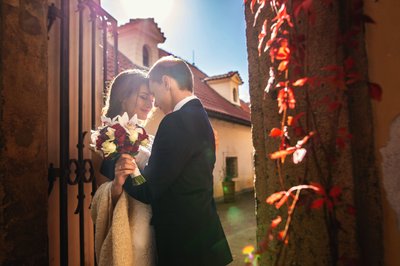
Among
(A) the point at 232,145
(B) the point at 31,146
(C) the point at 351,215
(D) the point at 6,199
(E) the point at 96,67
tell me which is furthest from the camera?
(A) the point at 232,145

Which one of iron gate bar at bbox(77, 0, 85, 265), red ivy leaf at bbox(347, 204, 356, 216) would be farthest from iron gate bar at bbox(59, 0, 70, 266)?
red ivy leaf at bbox(347, 204, 356, 216)

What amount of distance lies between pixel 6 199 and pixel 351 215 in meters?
1.87

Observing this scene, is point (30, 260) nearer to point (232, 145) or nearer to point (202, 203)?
point (202, 203)

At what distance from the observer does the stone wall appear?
1.70m

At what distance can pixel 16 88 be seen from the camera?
1.76m

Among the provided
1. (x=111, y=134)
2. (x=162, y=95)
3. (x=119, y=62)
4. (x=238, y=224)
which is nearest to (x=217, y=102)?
(x=119, y=62)

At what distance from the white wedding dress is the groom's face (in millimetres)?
677

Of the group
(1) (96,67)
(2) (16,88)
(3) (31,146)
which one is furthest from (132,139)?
(1) (96,67)

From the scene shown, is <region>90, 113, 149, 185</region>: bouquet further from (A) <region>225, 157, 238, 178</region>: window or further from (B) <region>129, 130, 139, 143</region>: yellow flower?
(A) <region>225, 157, 238, 178</region>: window

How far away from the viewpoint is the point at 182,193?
180 centimetres

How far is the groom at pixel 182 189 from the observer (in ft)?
5.74

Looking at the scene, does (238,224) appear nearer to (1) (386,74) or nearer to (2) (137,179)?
(2) (137,179)

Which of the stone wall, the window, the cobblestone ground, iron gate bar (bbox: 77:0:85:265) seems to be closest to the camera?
the stone wall

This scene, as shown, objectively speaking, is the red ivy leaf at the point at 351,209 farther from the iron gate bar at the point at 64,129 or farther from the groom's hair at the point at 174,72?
the iron gate bar at the point at 64,129
